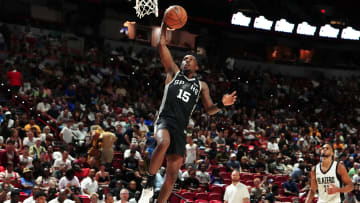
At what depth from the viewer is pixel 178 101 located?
6207mm

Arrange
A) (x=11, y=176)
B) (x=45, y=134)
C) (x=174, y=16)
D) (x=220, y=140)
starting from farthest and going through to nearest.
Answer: (x=220, y=140) → (x=45, y=134) → (x=11, y=176) → (x=174, y=16)

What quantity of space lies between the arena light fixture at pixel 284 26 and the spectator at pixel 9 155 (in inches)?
680

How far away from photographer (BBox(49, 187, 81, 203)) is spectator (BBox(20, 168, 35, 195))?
91 centimetres

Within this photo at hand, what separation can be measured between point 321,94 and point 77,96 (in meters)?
14.8

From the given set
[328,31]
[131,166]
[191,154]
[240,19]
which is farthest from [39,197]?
[328,31]

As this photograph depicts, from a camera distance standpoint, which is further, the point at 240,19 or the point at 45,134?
the point at 240,19

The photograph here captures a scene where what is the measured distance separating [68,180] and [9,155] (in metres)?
1.46

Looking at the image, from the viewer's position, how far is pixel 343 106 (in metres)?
27.2

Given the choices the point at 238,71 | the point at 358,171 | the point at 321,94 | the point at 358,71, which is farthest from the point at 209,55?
the point at 358,171

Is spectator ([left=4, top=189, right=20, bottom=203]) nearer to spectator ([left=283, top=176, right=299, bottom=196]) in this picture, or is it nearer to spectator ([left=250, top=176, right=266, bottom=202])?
spectator ([left=250, top=176, right=266, bottom=202])

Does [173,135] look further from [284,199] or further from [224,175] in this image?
[224,175]

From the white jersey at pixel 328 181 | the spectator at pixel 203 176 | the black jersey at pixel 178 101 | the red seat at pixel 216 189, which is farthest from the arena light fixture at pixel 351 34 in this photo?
the black jersey at pixel 178 101

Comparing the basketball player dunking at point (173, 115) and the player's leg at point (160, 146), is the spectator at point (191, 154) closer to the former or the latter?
the basketball player dunking at point (173, 115)

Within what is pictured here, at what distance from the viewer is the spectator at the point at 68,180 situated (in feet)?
37.2
